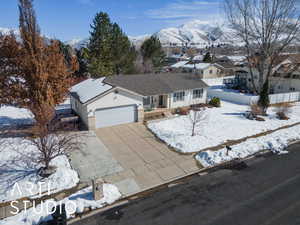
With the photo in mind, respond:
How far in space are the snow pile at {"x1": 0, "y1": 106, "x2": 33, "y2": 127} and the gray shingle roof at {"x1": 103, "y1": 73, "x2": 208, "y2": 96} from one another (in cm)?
910

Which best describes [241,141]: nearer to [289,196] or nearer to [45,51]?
[289,196]

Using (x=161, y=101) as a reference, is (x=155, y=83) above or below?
above

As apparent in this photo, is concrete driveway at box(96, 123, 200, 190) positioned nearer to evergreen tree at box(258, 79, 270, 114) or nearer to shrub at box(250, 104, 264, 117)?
shrub at box(250, 104, 264, 117)

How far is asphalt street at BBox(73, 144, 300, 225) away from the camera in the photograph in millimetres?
7750

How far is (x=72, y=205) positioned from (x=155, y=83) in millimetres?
16646

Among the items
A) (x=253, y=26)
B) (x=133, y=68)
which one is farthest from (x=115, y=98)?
(x=253, y=26)

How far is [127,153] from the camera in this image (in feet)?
43.6

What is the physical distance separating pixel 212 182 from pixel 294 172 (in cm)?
507

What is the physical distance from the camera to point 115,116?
18.0 metres

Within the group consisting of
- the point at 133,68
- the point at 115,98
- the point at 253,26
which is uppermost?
the point at 253,26

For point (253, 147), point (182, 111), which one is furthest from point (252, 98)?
point (253, 147)

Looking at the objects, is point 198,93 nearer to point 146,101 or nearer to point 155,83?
point 155,83

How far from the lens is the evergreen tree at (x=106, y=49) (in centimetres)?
3005

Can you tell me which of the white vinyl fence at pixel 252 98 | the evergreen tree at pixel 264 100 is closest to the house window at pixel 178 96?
the evergreen tree at pixel 264 100
